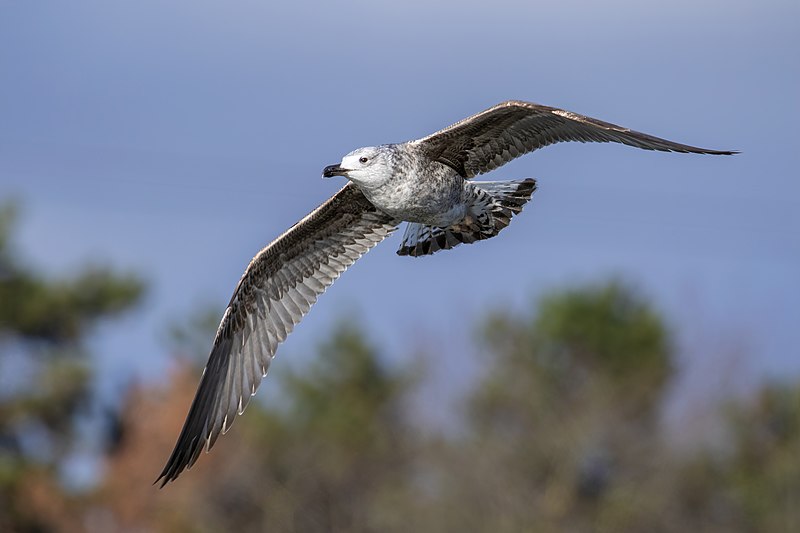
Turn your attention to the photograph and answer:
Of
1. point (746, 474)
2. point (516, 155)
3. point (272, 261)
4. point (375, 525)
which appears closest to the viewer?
point (516, 155)

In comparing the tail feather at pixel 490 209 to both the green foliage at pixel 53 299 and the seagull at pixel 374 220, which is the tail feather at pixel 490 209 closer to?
the seagull at pixel 374 220

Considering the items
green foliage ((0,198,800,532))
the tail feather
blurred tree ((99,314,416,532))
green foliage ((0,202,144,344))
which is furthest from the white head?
green foliage ((0,202,144,344))

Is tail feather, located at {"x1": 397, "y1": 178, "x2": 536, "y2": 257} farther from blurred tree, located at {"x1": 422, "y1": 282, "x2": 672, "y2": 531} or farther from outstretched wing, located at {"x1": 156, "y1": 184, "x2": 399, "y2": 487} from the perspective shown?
blurred tree, located at {"x1": 422, "y1": 282, "x2": 672, "y2": 531}

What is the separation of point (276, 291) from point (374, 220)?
0.90 m

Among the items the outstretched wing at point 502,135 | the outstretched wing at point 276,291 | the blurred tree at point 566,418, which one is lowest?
the blurred tree at point 566,418

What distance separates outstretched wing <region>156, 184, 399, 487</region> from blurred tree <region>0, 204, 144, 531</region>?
24.0 m

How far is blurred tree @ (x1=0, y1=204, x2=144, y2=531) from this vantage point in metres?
34.3

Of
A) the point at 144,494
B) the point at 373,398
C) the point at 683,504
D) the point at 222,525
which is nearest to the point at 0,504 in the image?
the point at 144,494

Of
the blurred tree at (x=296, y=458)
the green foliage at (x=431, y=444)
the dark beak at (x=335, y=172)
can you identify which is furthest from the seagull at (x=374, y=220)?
the blurred tree at (x=296, y=458)

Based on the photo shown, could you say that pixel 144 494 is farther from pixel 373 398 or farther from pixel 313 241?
pixel 313 241

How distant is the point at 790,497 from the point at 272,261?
855 inches

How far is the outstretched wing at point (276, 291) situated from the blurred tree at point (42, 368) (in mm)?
24012

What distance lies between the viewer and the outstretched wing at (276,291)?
1097 cm

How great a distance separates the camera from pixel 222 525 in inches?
1220
